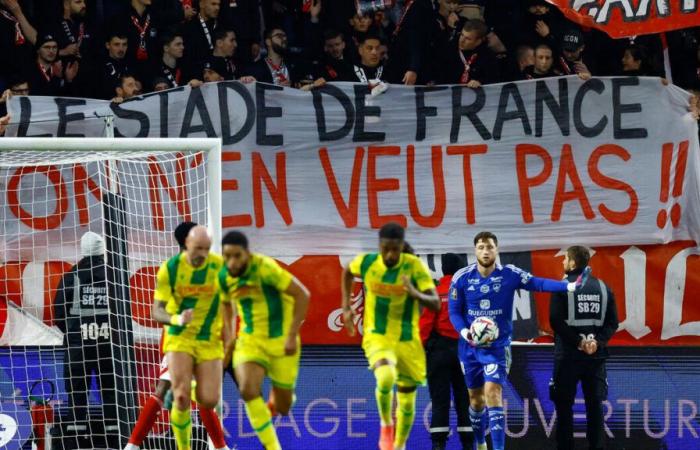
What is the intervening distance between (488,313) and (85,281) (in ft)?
11.6

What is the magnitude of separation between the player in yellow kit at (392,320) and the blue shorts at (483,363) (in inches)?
50.9

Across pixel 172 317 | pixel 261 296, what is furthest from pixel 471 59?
pixel 172 317

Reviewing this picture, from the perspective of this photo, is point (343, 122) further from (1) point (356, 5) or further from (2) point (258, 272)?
(2) point (258, 272)

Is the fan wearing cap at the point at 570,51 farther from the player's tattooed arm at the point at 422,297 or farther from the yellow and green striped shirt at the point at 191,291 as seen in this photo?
the yellow and green striped shirt at the point at 191,291

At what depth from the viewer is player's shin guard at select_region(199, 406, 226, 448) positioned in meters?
11.8

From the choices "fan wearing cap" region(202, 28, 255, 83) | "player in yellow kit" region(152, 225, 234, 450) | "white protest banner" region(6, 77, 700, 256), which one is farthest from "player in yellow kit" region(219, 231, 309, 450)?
"fan wearing cap" region(202, 28, 255, 83)

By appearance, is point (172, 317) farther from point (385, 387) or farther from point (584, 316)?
point (584, 316)

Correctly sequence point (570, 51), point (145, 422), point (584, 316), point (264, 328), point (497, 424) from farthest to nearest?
point (570, 51) < point (584, 316) < point (497, 424) < point (145, 422) < point (264, 328)

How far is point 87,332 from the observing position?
13109mm

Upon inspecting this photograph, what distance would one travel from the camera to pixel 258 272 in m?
10.6

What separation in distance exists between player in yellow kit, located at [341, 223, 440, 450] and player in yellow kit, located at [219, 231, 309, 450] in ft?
1.75

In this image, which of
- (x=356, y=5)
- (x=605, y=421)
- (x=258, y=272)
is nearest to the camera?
(x=258, y=272)

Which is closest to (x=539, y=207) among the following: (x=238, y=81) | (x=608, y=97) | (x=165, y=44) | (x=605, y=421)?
(x=608, y=97)

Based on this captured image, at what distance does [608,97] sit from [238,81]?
352cm
